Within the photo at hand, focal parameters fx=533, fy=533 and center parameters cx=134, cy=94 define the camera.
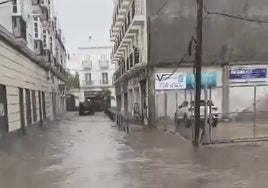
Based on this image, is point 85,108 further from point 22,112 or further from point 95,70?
point 95,70

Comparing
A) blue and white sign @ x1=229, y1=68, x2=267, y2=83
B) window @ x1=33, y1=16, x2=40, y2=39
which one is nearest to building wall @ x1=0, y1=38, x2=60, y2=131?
window @ x1=33, y1=16, x2=40, y2=39

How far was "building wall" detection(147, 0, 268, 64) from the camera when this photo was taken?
34344mm

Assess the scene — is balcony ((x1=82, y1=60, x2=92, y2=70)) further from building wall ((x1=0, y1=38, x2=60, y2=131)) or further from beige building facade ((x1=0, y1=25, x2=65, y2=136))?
building wall ((x1=0, y1=38, x2=60, y2=131))

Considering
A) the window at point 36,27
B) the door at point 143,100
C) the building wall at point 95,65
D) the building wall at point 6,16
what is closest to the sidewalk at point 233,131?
the door at point 143,100

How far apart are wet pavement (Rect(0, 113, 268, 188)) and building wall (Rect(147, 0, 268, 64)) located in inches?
564

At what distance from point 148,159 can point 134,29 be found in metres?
24.8

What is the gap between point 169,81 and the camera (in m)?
33.8

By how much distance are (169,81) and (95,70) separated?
6589cm

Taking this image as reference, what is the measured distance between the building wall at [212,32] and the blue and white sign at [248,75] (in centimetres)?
82

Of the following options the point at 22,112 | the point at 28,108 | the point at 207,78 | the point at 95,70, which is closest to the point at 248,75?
the point at 207,78

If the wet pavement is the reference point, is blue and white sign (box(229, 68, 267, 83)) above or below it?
above

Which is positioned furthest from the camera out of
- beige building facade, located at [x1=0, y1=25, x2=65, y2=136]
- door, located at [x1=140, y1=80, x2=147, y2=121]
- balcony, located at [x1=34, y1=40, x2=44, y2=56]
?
balcony, located at [x1=34, y1=40, x2=44, y2=56]

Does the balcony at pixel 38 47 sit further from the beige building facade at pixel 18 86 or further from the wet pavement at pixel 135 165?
the wet pavement at pixel 135 165

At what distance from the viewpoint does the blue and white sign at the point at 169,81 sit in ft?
110
